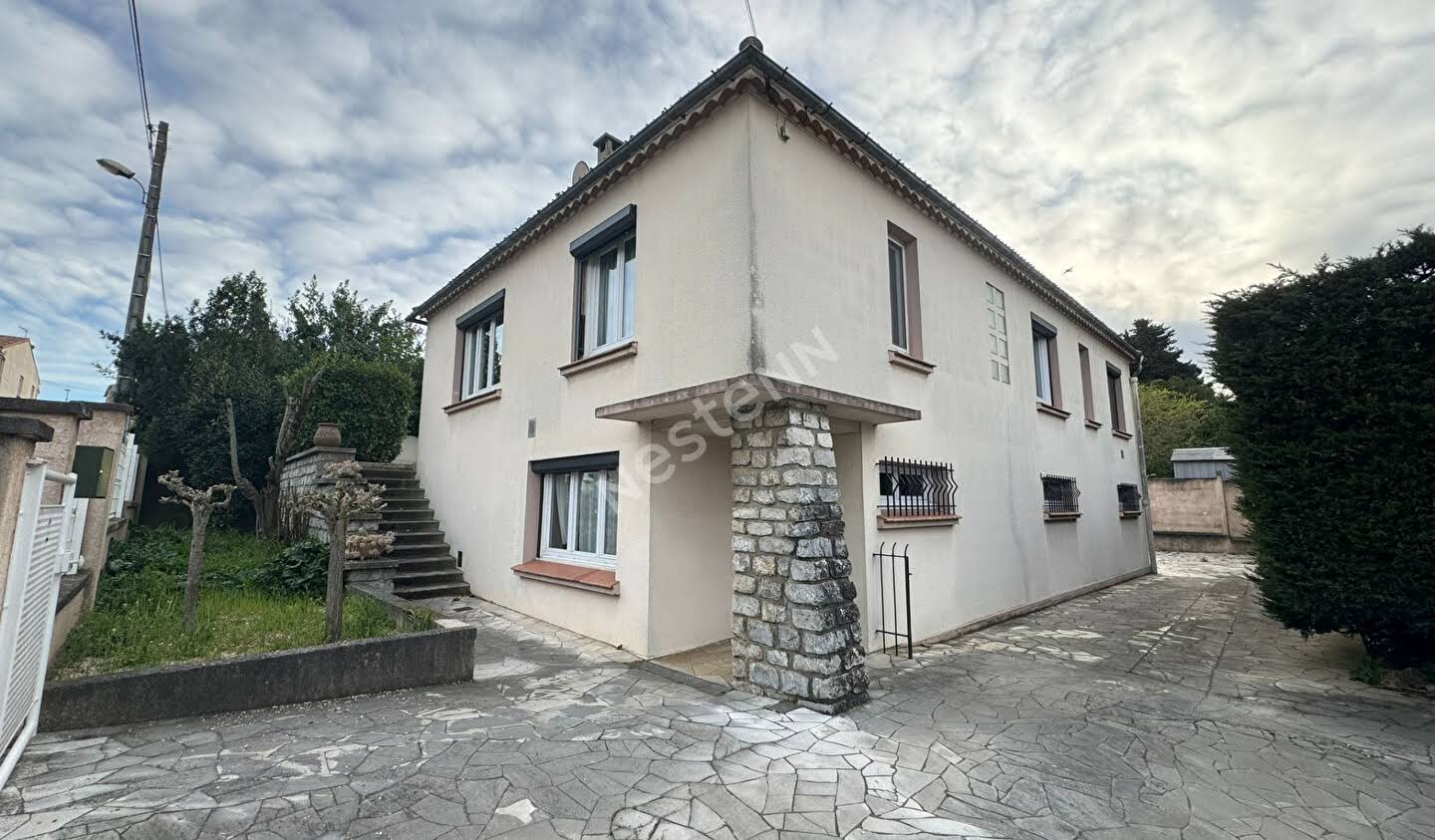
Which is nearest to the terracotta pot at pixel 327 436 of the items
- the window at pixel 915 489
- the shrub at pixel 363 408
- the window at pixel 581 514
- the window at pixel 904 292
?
the shrub at pixel 363 408

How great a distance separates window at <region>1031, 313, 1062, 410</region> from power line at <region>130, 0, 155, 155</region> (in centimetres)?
1436

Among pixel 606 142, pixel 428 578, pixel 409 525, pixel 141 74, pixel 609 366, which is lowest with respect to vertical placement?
pixel 428 578

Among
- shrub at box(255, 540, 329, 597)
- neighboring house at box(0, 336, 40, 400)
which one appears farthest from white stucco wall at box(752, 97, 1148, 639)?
neighboring house at box(0, 336, 40, 400)

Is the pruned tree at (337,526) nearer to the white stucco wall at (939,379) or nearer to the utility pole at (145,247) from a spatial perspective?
the white stucco wall at (939,379)

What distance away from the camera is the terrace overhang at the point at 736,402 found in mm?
4445

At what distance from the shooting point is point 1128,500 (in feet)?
40.8

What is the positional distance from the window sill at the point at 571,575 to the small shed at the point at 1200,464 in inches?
712

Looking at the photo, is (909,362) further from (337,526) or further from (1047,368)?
(337,526)

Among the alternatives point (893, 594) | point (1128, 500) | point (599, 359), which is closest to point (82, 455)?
point (599, 359)

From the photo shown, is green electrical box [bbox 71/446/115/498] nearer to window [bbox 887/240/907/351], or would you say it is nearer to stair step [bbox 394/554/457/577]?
stair step [bbox 394/554/457/577]

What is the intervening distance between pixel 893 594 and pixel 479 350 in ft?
24.5

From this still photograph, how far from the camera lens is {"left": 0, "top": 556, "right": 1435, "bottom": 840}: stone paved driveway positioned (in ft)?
8.75

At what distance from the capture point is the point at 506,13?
6.61 meters

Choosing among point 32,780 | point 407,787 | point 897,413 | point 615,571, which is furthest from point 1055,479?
point 32,780
